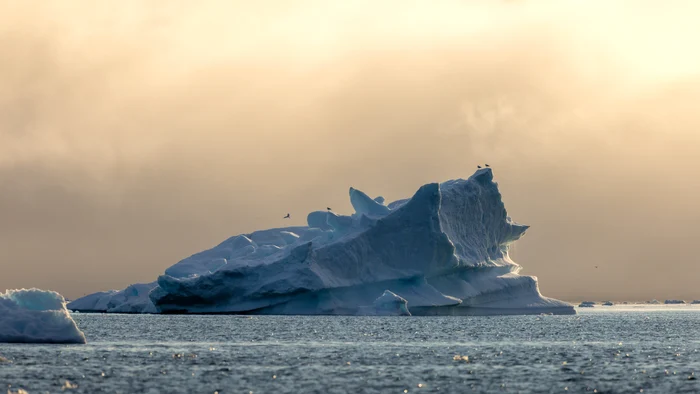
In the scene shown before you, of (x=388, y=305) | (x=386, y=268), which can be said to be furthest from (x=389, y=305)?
(x=386, y=268)

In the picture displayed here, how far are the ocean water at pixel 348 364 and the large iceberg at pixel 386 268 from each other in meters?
23.3

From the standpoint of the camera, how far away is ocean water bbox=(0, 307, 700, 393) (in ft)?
93.7

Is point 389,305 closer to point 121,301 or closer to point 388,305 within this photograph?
point 388,305

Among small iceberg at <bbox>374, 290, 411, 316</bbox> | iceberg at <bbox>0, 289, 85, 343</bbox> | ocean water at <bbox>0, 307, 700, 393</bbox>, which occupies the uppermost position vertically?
small iceberg at <bbox>374, 290, 411, 316</bbox>

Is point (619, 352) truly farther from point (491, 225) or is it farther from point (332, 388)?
point (491, 225)

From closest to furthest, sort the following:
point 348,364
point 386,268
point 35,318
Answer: point 348,364
point 35,318
point 386,268

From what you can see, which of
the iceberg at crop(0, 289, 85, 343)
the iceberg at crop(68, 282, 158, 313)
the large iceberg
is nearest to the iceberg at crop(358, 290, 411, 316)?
the large iceberg

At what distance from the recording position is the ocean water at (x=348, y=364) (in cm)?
2856

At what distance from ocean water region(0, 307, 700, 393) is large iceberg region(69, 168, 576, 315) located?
2325cm

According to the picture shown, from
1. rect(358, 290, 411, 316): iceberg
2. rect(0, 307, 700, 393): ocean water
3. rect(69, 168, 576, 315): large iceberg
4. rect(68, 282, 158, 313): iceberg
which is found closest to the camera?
rect(0, 307, 700, 393): ocean water

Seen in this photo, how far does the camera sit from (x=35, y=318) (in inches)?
1650

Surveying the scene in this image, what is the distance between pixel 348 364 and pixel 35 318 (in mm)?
15295

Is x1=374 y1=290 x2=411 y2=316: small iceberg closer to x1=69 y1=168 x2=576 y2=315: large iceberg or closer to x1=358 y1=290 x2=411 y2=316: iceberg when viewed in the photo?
x1=358 y1=290 x2=411 y2=316: iceberg

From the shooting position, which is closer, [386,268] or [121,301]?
[386,268]
